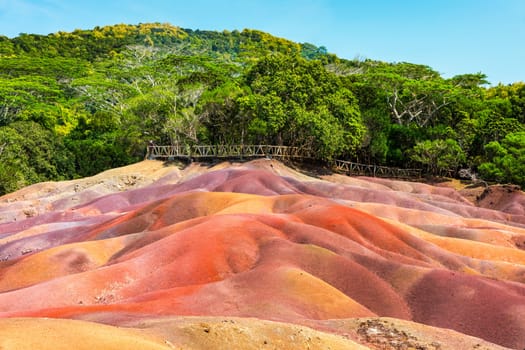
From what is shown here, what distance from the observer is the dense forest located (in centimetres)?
6706

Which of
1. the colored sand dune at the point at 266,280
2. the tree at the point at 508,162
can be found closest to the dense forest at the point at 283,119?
the tree at the point at 508,162

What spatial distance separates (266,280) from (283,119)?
154 ft

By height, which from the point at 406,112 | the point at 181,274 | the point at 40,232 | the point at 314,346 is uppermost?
the point at 406,112

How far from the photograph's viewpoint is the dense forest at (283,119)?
67062 mm

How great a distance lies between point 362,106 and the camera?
7831 centimetres

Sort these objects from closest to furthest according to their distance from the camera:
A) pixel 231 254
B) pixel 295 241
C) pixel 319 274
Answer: pixel 319 274, pixel 231 254, pixel 295 241

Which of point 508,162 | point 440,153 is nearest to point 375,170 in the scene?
point 440,153

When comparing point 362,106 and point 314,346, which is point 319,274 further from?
point 362,106

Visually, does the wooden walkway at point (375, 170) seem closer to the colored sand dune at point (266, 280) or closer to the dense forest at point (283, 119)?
the dense forest at point (283, 119)

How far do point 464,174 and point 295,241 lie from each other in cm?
5639

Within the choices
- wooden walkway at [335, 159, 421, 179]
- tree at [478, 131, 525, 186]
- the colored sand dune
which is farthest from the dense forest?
the colored sand dune

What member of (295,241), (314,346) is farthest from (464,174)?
(314,346)

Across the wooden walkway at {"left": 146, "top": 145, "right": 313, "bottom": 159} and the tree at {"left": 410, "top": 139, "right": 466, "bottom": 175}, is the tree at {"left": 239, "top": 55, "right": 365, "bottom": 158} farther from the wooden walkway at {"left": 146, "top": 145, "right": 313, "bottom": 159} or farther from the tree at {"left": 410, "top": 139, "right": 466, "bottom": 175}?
the tree at {"left": 410, "top": 139, "right": 466, "bottom": 175}

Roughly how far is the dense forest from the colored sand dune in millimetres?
27291
